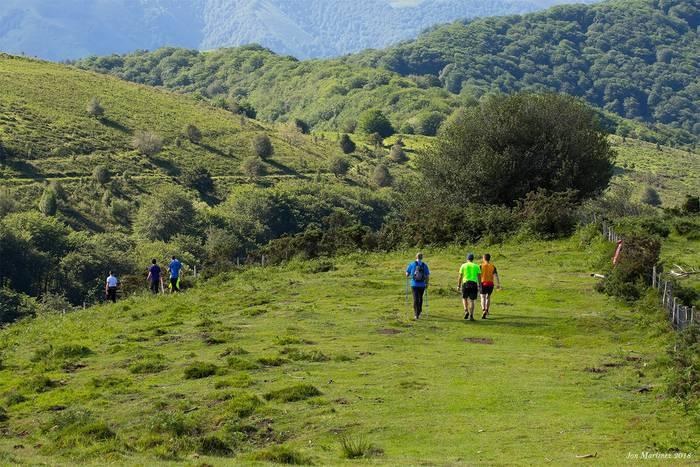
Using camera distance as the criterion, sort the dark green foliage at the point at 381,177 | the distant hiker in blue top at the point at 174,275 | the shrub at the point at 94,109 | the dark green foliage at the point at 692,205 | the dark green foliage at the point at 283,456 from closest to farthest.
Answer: the dark green foliage at the point at 283,456 < the distant hiker in blue top at the point at 174,275 < the dark green foliage at the point at 692,205 < the shrub at the point at 94,109 < the dark green foliage at the point at 381,177

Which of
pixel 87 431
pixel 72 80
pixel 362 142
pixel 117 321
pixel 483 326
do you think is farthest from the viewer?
pixel 362 142

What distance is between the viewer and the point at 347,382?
859 inches

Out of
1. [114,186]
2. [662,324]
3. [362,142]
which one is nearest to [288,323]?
[662,324]

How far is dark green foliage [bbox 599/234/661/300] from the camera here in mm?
33562

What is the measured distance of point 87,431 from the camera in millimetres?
18891

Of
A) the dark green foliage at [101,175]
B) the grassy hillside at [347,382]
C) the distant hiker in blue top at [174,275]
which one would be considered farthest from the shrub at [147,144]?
the grassy hillside at [347,382]

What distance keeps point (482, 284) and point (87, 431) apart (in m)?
13.9

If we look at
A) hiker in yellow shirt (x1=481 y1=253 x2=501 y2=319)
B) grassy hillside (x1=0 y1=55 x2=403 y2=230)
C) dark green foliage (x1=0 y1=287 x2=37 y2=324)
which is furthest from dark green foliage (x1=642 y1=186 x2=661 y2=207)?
hiker in yellow shirt (x1=481 y1=253 x2=501 y2=319)

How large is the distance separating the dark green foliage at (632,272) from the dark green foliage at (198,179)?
307 feet

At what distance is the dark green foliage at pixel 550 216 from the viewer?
51719 mm

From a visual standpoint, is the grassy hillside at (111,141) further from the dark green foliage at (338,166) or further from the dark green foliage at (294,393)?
the dark green foliage at (294,393)

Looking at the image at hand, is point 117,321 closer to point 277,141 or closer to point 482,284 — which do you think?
point 482,284

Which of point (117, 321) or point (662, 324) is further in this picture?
point (117, 321)

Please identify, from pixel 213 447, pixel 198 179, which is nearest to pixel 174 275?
pixel 213 447
